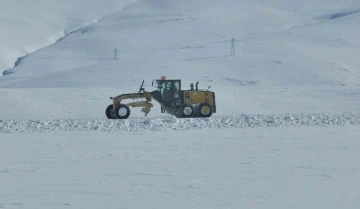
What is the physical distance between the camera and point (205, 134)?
1562cm

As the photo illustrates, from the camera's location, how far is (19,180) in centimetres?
896


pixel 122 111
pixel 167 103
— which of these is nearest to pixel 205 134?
pixel 167 103

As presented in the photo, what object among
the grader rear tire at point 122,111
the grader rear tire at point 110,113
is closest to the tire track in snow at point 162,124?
the grader rear tire at point 122,111

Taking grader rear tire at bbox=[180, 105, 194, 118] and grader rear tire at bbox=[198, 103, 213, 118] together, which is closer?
grader rear tire at bbox=[180, 105, 194, 118]

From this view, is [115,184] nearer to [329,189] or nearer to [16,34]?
[329,189]

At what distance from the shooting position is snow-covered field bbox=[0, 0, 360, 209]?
→ 812 cm

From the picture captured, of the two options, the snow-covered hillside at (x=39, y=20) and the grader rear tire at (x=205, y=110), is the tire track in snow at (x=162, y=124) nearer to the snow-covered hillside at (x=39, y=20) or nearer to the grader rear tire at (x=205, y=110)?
the grader rear tire at (x=205, y=110)

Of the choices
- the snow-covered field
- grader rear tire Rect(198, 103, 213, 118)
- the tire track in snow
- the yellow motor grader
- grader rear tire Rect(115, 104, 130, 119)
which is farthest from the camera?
grader rear tire Rect(198, 103, 213, 118)

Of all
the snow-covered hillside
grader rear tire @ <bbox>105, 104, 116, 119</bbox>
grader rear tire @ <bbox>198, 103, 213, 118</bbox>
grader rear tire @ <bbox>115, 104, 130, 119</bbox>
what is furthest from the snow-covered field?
the snow-covered hillside

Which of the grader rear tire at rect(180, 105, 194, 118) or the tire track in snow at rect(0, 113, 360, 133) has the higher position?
the grader rear tire at rect(180, 105, 194, 118)

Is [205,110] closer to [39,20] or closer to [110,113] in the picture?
[110,113]

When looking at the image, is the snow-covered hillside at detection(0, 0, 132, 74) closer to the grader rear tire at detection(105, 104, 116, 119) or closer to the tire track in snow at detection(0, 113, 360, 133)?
the grader rear tire at detection(105, 104, 116, 119)

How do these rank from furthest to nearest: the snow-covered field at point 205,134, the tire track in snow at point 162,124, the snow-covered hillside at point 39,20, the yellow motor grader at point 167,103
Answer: the snow-covered hillside at point 39,20, the yellow motor grader at point 167,103, the tire track in snow at point 162,124, the snow-covered field at point 205,134

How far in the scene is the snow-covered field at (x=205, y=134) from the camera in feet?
26.6
